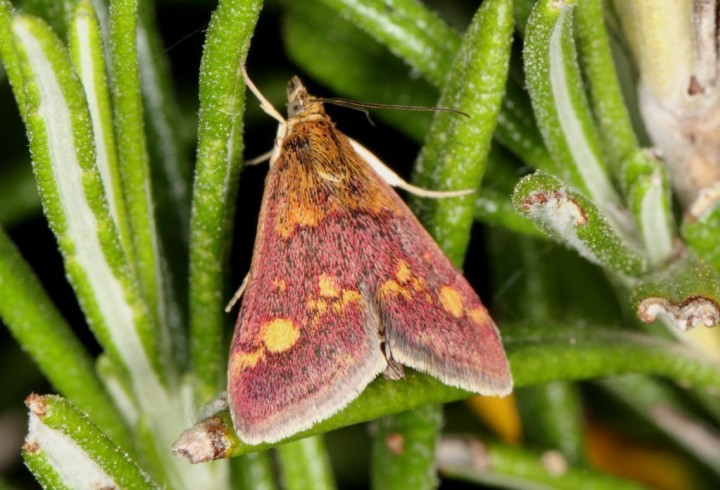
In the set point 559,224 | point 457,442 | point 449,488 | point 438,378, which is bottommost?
point 449,488

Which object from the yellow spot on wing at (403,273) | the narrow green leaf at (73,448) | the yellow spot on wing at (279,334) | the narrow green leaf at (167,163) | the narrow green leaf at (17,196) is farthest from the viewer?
the narrow green leaf at (17,196)

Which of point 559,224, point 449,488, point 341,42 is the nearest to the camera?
point 559,224

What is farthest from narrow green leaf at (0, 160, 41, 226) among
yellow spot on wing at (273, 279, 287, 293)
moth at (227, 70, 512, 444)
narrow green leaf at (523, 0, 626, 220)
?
narrow green leaf at (523, 0, 626, 220)

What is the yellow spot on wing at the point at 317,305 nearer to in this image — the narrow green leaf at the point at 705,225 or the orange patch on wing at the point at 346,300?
the orange patch on wing at the point at 346,300

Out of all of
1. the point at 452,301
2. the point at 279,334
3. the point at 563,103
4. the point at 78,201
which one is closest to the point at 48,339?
the point at 78,201

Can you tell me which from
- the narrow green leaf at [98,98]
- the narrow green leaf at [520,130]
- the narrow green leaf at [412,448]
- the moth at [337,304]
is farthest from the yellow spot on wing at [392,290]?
the narrow green leaf at [98,98]

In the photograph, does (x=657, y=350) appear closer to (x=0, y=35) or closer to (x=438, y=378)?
(x=438, y=378)

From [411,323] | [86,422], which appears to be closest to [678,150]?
[411,323]
